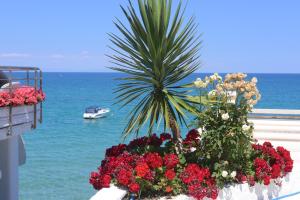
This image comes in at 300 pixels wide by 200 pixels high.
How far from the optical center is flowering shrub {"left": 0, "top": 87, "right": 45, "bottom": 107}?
9.98m

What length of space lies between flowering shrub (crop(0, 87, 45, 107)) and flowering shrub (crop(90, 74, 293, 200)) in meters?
2.66

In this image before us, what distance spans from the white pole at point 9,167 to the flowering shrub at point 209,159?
5.05m

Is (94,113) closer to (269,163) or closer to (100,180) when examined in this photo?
(269,163)

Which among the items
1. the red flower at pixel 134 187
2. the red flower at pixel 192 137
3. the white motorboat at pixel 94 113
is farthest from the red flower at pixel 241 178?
the white motorboat at pixel 94 113

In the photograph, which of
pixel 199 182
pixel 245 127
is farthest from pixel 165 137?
pixel 245 127

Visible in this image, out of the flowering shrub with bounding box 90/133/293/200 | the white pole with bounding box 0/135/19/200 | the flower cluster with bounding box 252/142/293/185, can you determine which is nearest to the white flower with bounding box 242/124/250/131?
the flowering shrub with bounding box 90/133/293/200

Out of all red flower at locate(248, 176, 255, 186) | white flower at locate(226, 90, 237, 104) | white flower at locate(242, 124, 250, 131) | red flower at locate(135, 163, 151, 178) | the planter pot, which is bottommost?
the planter pot

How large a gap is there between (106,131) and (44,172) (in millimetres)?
24196

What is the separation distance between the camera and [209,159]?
834cm

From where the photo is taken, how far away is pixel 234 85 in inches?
322

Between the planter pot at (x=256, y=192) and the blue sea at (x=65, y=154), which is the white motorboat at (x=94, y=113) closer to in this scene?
the blue sea at (x=65, y=154)

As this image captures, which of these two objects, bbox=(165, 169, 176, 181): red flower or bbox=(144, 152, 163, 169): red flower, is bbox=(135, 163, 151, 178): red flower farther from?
bbox=(165, 169, 176, 181): red flower

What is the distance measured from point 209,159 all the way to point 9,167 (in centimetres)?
690

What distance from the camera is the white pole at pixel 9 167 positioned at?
12.9 metres
